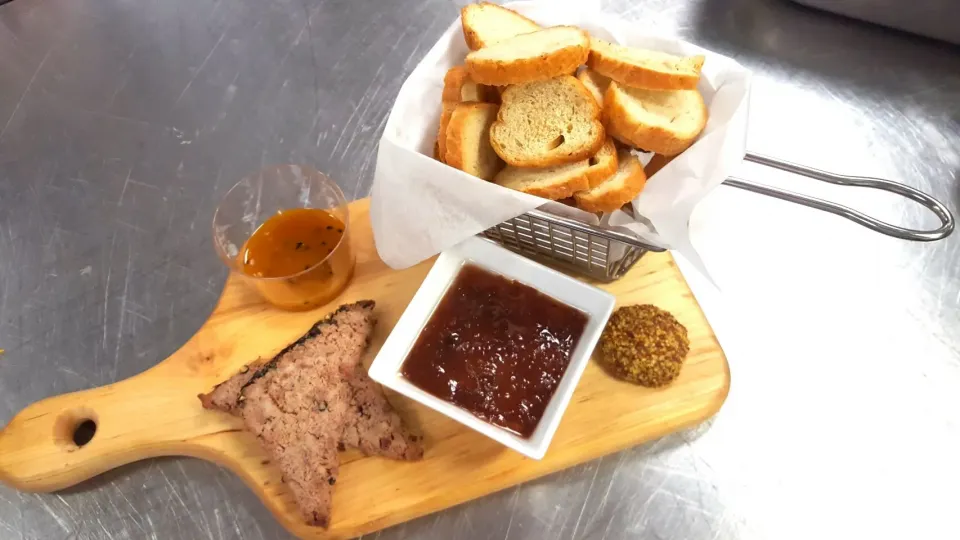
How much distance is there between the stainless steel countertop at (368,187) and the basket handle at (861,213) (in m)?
0.13

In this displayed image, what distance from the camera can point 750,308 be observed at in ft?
4.88

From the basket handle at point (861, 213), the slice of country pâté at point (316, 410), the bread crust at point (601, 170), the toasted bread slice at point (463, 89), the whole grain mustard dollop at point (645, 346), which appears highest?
the toasted bread slice at point (463, 89)

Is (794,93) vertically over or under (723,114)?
under

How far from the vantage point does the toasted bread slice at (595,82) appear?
4.22 feet

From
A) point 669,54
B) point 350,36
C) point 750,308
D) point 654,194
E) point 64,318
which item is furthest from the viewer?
point 350,36

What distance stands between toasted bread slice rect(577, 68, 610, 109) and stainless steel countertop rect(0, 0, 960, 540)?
0.32m

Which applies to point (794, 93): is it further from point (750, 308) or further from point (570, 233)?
point (570, 233)

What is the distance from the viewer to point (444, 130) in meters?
1.28

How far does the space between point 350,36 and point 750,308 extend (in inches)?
62.4

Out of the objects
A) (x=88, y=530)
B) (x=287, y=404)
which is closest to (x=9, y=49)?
(x=88, y=530)

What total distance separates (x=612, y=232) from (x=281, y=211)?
2.80 feet

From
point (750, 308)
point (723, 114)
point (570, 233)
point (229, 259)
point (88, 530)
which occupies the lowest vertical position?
point (88, 530)

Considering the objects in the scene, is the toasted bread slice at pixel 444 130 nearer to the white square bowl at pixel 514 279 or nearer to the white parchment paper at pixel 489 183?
the white parchment paper at pixel 489 183

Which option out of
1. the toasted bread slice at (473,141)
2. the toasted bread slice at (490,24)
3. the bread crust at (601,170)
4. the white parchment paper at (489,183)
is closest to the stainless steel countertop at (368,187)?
the white parchment paper at (489,183)
